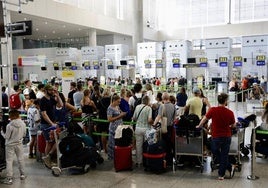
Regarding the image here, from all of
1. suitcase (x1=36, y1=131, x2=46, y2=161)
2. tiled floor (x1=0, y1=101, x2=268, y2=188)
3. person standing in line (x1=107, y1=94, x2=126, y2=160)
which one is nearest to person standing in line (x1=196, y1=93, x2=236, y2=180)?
tiled floor (x1=0, y1=101, x2=268, y2=188)

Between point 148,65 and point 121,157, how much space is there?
16.1 m

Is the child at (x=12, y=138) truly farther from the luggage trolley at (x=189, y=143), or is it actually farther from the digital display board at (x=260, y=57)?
the digital display board at (x=260, y=57)

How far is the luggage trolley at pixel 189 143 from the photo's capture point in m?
5.93

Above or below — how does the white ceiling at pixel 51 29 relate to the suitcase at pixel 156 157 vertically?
above

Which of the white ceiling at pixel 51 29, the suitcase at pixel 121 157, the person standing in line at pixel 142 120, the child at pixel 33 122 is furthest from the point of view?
the white ceiling at pixel 51 29

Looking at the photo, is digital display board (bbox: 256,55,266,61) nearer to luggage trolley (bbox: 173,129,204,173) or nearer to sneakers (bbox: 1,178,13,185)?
luggage trolley (bbox: 173,129,204,173)

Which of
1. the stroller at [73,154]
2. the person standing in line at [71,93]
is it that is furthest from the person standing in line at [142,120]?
the person standing in line at [71,93]

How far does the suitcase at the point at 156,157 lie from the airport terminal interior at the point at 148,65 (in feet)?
0.28

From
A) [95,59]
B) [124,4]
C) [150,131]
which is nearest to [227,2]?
[124,4]

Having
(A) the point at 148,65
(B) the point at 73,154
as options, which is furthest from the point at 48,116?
(A) the point at 148,65

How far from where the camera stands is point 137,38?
30.5 meters

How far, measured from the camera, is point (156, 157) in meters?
5.88

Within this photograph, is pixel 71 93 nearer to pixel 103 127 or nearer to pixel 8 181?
pixel 103 127

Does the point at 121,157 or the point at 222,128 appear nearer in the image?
the point at 222,128
